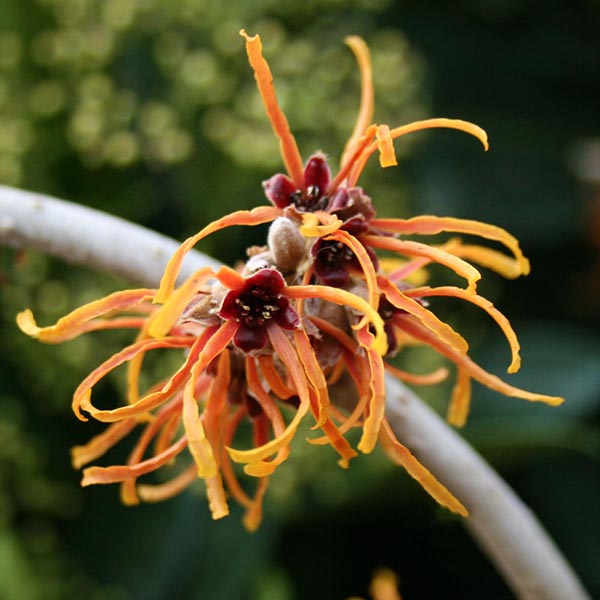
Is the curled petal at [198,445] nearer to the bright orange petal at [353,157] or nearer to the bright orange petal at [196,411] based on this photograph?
the bright orange petal at [196,411]

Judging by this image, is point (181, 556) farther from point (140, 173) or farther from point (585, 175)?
point (585, 175)

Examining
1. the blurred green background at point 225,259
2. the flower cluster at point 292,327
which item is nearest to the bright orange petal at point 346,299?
the flower cluster at point 292,327

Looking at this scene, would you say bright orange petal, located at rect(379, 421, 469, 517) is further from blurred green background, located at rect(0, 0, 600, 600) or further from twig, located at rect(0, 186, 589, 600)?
blurred green background, located at rect(0, 0, 600, 600)

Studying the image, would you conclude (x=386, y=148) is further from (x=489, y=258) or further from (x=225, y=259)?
(x=225, y=259)

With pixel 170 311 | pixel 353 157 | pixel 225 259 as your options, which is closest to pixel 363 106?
pixel 353 157

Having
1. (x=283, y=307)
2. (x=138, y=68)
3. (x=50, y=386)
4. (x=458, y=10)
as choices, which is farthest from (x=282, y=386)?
(x=458, y=10)

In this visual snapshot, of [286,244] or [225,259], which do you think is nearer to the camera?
[286,244]

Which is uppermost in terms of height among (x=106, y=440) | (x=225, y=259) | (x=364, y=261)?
(x=364, y=261)
